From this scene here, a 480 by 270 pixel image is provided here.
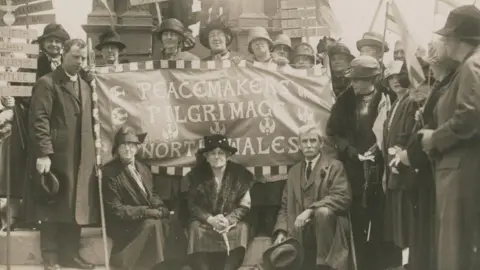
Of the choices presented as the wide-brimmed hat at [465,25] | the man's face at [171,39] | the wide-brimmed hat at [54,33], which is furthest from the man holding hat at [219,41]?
the wide-brimmed hat at [465,25]

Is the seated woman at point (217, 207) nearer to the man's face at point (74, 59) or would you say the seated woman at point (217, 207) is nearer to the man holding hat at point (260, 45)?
the man holding hat at point (260, 45)

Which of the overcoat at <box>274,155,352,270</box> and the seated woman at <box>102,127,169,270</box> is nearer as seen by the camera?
the overcoat at <box>274,155,352,270</box>

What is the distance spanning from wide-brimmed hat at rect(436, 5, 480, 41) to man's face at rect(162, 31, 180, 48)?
2.12 meters

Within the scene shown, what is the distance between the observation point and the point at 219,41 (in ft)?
20.5

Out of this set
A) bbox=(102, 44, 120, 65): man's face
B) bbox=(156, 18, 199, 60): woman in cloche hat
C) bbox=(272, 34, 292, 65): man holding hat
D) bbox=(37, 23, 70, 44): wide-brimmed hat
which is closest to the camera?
bbox=(37, 23, 70, 44): wide-brimmed hat

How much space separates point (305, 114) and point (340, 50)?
522mm

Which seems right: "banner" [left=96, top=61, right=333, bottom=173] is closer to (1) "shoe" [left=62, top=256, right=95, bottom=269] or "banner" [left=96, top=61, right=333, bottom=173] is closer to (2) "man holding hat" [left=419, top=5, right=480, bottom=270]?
(1) "shoe" [left=62, top=256, right=95, bottom=269]

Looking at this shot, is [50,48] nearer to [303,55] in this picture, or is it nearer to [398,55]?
[303,55]

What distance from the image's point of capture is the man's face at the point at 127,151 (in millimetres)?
5914

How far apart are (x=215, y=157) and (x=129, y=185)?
0.59m

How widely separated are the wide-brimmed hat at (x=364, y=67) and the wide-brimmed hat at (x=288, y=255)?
114 cm

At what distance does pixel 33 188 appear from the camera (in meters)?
6.02

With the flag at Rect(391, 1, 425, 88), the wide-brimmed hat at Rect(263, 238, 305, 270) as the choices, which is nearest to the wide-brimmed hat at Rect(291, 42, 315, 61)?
the flag at Rect(391, 1, 425, 88)

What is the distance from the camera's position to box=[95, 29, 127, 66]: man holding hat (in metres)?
6.48
